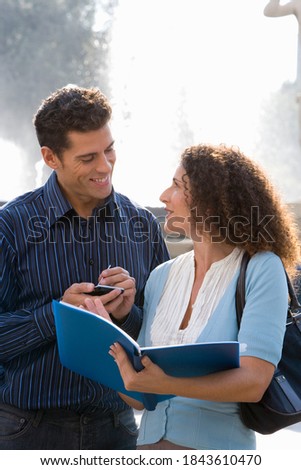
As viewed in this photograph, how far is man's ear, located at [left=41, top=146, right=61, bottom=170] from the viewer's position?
2.98 m

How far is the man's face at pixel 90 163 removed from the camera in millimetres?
2910

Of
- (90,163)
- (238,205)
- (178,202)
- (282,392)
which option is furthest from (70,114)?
(282,392)

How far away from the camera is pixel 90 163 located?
9.57 ft

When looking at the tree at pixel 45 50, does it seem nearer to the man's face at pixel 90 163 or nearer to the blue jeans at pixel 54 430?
the man's face at pixel 90 163

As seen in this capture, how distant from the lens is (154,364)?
2115 millimetres

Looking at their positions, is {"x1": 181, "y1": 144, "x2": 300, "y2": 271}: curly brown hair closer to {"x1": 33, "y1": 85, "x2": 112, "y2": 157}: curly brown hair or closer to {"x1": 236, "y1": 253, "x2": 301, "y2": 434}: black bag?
{"x1": 236, "y1": 253, "x2": 301, "y2": 434}: black bag

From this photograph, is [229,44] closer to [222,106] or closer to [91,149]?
[222,106]

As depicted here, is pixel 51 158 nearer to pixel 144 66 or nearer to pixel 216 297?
pixel 216 297

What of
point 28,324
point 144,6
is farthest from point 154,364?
point 144,6

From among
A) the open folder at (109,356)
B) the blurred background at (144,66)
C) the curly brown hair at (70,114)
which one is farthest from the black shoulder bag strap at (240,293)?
the blurred background at (144,66)

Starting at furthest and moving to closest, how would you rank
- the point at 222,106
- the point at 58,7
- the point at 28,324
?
the point at 58,7 → the point at 222,106 → the point at 28,324

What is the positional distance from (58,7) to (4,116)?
443 centimetres

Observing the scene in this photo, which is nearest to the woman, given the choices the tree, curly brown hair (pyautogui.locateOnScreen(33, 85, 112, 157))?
curly brown hair (pyautogui.locateOnScreen(33, 85, 112, 157))
